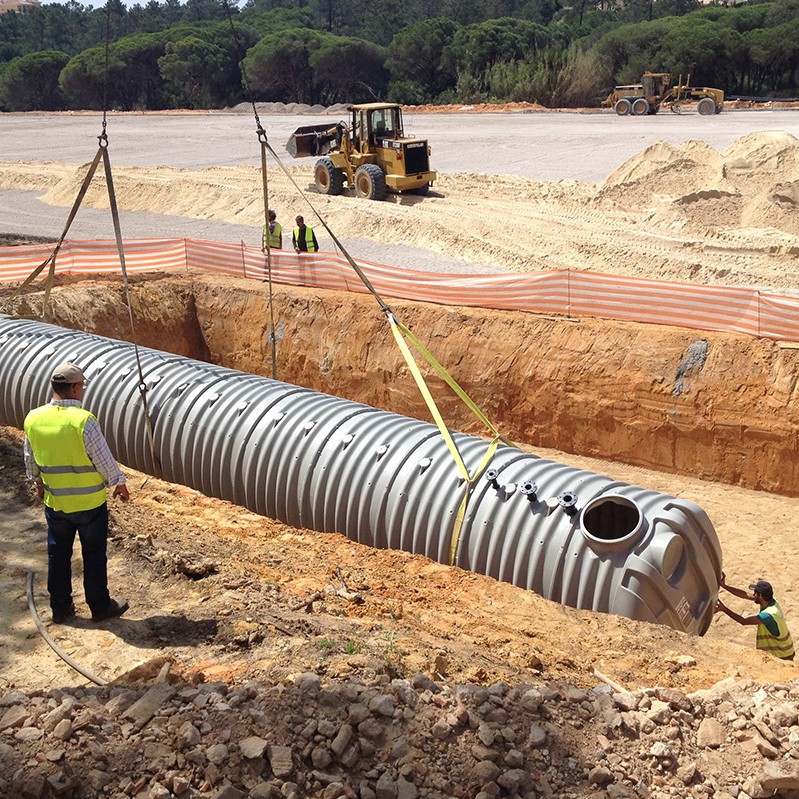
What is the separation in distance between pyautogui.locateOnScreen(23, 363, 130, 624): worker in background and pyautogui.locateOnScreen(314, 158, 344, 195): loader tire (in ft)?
73.9

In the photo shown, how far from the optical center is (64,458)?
6188 millimetres

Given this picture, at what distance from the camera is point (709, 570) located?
319 inches

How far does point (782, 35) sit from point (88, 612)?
59710mm

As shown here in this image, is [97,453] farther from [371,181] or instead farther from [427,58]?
[427,58]

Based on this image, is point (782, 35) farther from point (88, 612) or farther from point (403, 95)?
point (88, 612)

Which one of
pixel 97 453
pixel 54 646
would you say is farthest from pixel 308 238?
pixel 54 646

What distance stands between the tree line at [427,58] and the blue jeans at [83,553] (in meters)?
42.8

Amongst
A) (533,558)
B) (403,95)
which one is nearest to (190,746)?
(533,558)

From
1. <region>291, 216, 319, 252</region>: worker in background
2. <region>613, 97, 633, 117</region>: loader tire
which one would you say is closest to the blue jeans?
<region>291, 216, 319, 252</region>: worker in background

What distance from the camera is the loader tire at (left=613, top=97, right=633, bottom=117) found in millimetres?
47219

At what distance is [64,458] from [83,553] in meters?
0.72

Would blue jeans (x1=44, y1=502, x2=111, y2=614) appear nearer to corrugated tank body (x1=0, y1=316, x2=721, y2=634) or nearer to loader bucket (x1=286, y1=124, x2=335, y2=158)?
corrugated tank body (x1=0, y1=316, x2=721, y2=634)

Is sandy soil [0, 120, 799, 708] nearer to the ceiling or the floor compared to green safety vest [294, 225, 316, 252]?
nearer to the floor

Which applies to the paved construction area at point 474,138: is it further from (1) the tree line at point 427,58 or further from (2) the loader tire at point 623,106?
(1) the tree line at point 427,58
